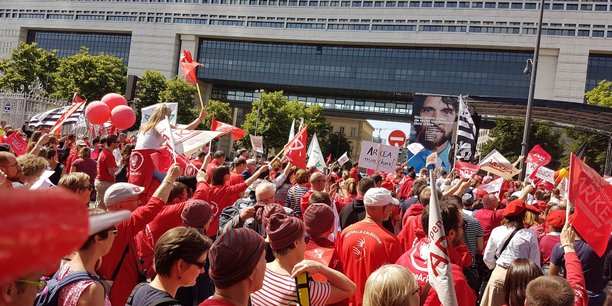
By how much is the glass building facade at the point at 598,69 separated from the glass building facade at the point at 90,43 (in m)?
66.1

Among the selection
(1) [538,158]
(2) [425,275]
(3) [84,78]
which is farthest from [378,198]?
(3) [84,78]

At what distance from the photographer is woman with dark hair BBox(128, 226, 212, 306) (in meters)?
2.90

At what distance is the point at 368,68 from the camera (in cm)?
7531

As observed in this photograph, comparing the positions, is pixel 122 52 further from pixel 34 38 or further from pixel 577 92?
pixel 577 92

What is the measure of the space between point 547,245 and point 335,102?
76.2 meters

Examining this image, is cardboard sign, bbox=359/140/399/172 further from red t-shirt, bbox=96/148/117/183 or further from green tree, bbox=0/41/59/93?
green tree, bbox=0/41/59/93

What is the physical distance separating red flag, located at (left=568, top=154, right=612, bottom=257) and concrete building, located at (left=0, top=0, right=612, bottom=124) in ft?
218

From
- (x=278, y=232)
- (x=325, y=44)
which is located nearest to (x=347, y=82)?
(x=325, y=44)

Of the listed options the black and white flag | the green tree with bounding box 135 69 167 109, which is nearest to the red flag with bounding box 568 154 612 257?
the black and white flag

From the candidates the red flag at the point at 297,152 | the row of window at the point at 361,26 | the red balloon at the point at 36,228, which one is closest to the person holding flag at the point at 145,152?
the red flag at the point at 297,152

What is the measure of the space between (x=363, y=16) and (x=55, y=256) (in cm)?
7667

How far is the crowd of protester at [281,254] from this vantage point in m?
2.67

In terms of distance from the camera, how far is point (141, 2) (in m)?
81.8

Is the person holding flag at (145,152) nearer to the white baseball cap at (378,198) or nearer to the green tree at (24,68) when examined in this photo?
the white baseball cap at (378,198)
